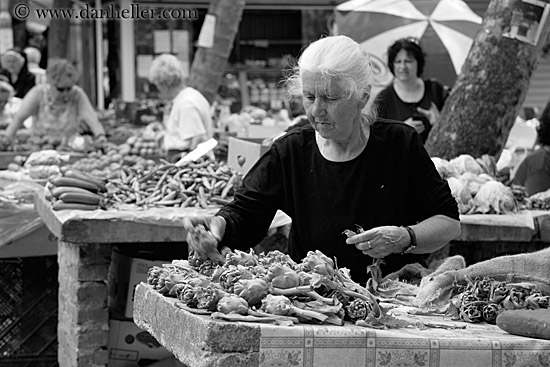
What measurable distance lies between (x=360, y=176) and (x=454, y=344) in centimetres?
→ 110

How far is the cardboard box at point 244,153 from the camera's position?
6.57 m

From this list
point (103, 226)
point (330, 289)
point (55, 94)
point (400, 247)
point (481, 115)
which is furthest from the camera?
point (55, 94)

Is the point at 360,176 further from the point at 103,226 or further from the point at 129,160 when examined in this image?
the point at 129,160

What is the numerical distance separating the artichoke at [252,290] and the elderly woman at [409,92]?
480cm

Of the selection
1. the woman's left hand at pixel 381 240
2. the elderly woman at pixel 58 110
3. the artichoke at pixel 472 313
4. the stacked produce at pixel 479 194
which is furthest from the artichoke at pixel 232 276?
the elderly woman at pixel 58 110

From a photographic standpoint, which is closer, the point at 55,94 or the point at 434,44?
the point at 434,44

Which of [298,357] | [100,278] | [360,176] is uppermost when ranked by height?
[360,176]

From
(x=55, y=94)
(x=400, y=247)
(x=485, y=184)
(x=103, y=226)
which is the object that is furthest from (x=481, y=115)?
(x=55, y=94)

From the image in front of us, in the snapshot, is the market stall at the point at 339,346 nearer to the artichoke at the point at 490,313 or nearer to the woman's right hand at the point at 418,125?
the artichoke at the point at 490,313

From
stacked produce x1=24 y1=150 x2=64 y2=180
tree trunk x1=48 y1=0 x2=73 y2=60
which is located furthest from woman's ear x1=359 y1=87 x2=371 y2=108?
tree trunk x1=48 y1=0 x2=73 y2=60

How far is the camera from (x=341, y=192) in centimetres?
411

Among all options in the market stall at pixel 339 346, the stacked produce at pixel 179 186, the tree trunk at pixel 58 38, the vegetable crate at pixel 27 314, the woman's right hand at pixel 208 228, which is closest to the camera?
the market stall at pixel 339 346

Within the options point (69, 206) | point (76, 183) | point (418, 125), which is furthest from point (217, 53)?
point (69, 206)

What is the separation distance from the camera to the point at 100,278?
585 centimetres
